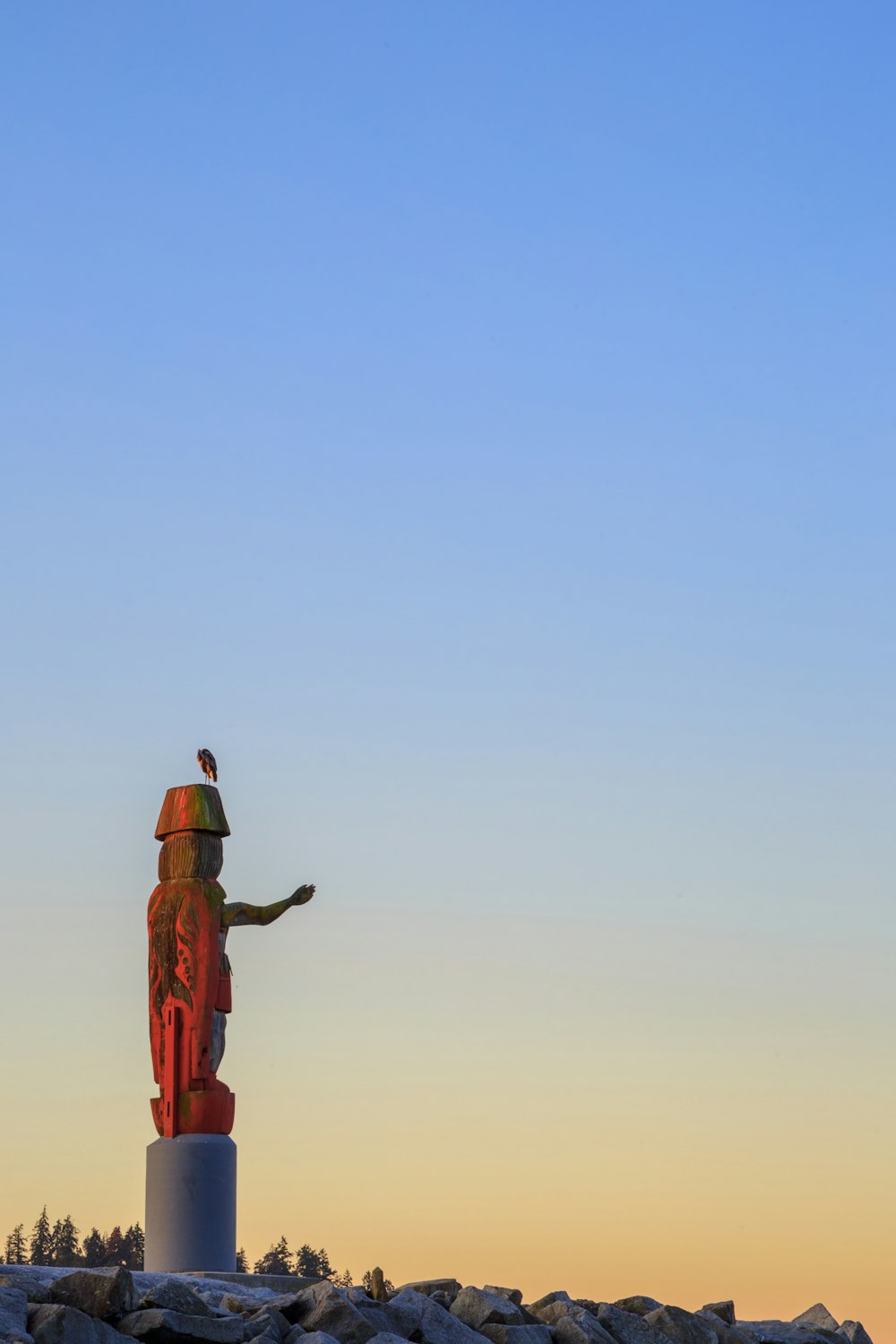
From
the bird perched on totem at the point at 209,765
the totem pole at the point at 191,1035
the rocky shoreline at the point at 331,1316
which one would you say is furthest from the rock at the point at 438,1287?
the bird perched on totem at the point at 209,765

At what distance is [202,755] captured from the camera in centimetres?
1942

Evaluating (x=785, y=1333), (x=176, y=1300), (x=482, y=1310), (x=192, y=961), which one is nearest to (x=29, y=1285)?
(x=176, y=1300)

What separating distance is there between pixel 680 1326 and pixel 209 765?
7696mm

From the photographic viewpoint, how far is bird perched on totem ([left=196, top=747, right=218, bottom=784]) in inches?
763

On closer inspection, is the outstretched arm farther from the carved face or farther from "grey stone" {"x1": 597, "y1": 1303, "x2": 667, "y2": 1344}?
"grey stone" {"x1": 597, "y1": 1303, "x2": 667, "y2": 1344}

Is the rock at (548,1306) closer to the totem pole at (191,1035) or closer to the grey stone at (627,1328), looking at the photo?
the grey stone at (627,1328)

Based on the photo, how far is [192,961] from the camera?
1842 cm

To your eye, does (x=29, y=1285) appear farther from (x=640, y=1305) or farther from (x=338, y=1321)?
(x=640, y=1305)

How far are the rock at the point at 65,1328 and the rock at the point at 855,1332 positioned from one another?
7707 millimetres

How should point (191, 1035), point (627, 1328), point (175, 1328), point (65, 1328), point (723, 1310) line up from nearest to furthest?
point (65, 1328), point (175, 1328), point (627, 1328), point (723, 1310), point (191, 1035)

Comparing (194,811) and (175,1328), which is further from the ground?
(194,811)

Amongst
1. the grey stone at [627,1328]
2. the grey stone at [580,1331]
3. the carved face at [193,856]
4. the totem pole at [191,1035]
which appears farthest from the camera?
the carved face at [193,856]

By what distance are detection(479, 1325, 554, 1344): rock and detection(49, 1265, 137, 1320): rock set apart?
2961 mm

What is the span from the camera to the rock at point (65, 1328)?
11625 millimetres
